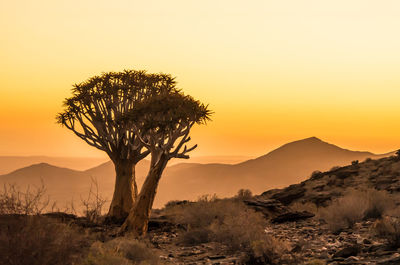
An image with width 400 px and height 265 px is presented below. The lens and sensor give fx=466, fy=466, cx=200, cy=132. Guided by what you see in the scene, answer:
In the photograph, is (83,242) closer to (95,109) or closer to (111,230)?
(111,230)

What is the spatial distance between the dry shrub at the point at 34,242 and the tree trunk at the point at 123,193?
49.2 ft

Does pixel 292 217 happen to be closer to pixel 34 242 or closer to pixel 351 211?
pixel 351 211

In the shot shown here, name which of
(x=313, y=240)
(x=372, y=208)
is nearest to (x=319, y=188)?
(x=372, y=208)

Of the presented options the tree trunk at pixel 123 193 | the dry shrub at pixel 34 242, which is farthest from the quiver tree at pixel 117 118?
the dry shrub at pixel 34 242

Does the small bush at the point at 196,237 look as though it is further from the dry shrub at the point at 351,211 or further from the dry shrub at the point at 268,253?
the dry shrub at the point at 268,253

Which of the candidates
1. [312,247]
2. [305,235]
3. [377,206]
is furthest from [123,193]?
[312,247]

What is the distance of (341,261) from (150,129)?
11.8 meters

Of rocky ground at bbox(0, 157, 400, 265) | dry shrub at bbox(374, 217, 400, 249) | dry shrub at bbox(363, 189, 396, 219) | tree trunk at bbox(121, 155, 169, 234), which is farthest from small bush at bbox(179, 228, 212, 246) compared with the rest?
dry shrub at bbox(363, 189, 396, 219)

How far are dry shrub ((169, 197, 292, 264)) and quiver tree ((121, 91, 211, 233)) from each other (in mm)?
2259

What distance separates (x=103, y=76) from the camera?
26109mm

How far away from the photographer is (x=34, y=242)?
863 cm

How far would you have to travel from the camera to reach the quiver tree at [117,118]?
981 inches

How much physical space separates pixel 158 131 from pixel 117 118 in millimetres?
4702

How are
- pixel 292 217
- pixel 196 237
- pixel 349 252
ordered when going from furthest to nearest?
pixel 292 217 → pixel 196 237 → pixel 349 252
